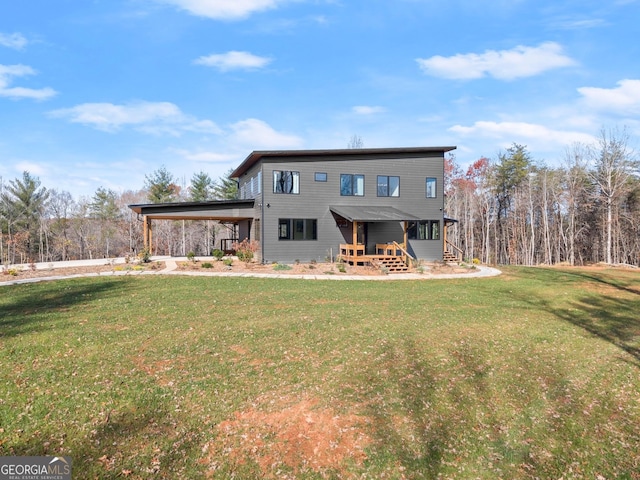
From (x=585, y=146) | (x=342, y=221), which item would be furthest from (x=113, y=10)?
(x=585, y=146)

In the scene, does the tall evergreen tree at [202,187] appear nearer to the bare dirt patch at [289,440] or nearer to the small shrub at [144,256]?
the small shrub at [144,256]

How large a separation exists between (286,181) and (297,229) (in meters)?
2.65

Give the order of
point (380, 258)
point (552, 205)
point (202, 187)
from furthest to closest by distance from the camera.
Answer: point (202, 187) → point (552, 205) → point (380, 258)

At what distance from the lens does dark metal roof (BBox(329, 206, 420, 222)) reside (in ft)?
55.7

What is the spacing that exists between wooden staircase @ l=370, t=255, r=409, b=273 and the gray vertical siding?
283cm

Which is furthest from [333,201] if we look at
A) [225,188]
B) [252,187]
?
[225,188]

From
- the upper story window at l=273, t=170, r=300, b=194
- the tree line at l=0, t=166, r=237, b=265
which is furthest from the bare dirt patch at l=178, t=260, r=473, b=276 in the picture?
the tree line at l=0, t=166, r=237, b=265

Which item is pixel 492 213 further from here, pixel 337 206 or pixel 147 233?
pixel 147 233

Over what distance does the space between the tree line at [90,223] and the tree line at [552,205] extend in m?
24.5

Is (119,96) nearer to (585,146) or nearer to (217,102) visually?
(217,102)

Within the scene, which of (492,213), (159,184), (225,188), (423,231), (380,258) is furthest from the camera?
(225,188)

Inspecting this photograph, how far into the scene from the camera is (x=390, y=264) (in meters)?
17.0

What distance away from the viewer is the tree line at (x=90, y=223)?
2970 centimetres

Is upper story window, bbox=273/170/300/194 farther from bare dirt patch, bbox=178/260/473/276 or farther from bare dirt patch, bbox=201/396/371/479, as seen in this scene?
bare dirt patch, bbox=201/396/371/479
